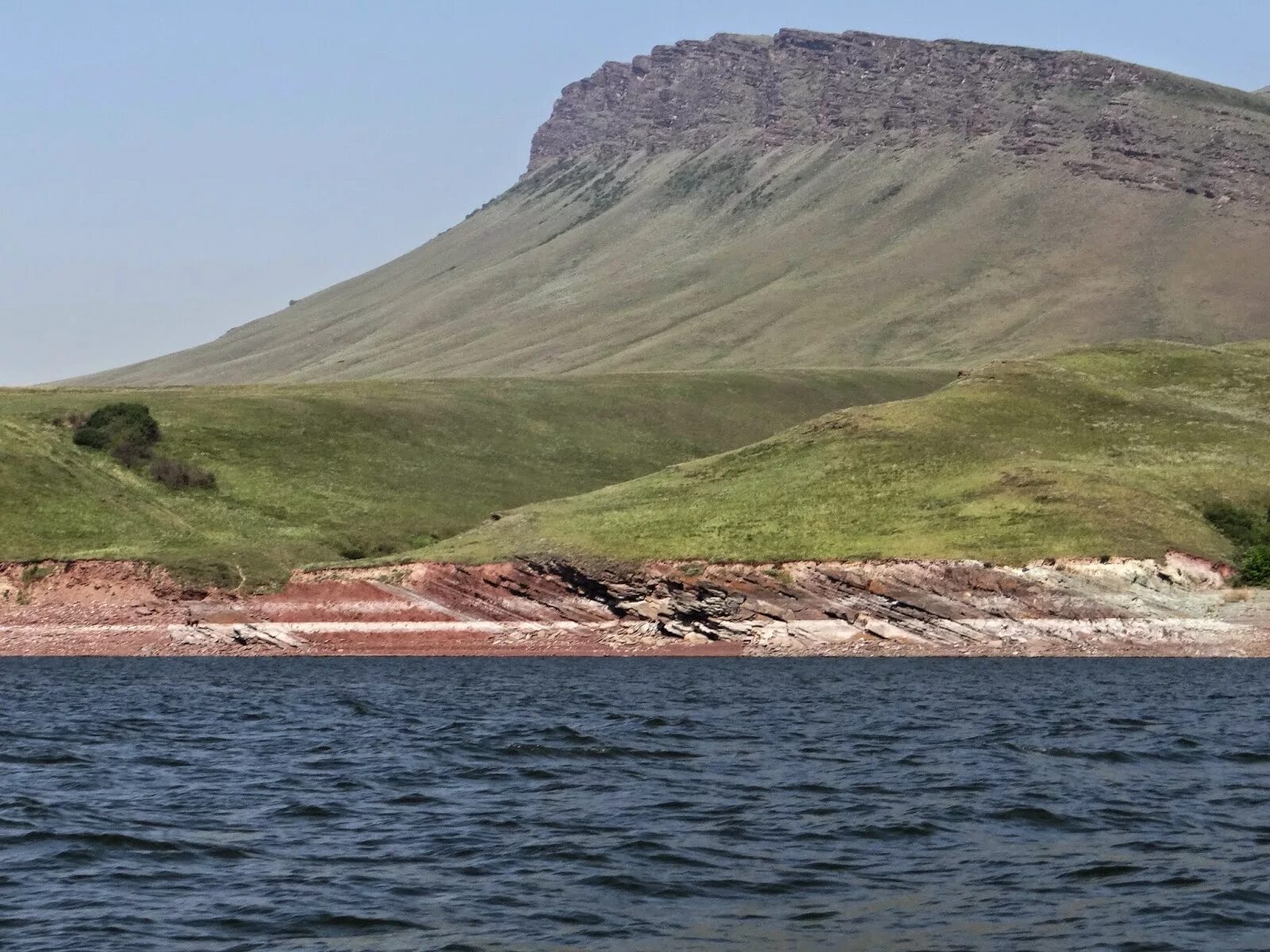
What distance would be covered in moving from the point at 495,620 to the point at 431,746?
2076 inches

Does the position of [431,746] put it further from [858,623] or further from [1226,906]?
[858,623]

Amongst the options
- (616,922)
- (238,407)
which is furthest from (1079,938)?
(238,407)

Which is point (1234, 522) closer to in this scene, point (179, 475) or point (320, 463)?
point (179, 475)

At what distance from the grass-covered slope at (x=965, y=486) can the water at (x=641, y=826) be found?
122ft

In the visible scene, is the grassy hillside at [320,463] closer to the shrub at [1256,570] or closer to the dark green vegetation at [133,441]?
the dark green vegetation at [133,441]

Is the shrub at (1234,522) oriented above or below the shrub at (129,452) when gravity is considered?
below

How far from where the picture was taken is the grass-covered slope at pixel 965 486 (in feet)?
308

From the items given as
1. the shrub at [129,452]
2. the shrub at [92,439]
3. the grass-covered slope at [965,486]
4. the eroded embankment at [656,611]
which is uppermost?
the shrub at [92,439]

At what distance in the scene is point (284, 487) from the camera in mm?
139500

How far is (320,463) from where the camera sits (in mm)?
148375

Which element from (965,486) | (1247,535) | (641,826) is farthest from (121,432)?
(641,826)

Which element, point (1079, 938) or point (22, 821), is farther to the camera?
point (22, 821)

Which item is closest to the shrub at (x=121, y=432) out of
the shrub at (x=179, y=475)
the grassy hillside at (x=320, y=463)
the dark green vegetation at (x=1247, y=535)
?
the grassy hillside at (x=320, y=463)

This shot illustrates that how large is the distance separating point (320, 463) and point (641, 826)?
119m
